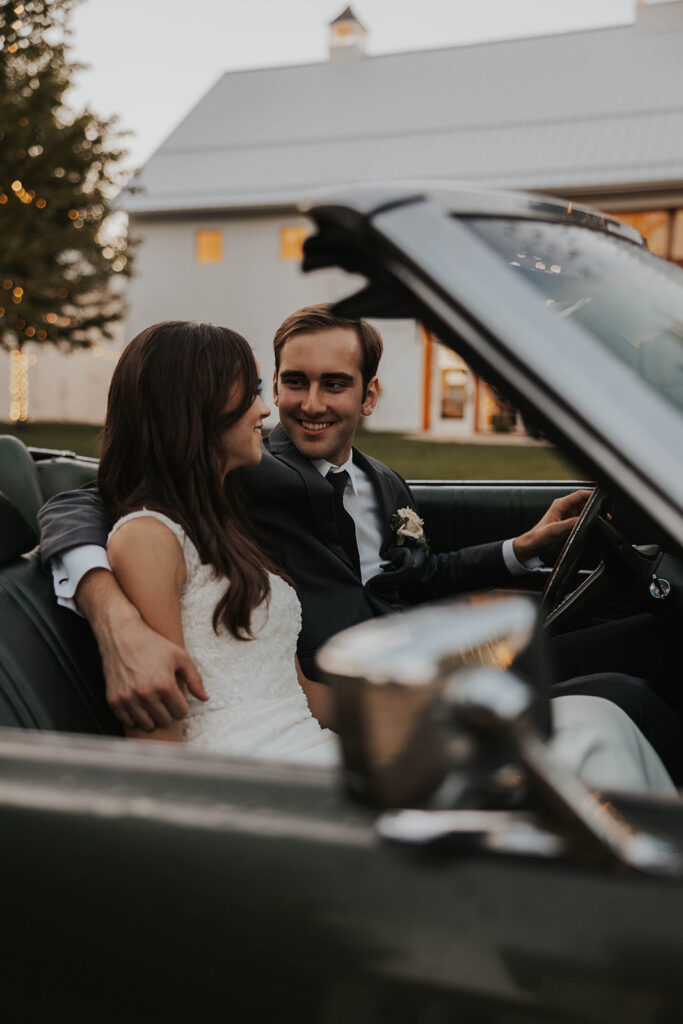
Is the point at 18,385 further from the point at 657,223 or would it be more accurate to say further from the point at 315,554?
the point at 315,554

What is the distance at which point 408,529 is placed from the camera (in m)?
2.77

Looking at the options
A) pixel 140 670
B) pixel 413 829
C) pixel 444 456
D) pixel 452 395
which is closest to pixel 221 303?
pixel 452 395

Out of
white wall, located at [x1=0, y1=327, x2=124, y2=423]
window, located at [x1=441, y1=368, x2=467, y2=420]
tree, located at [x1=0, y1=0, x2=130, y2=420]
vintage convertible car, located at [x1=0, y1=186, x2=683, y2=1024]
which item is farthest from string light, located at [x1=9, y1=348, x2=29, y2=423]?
vintage convertible car, located at [x1=0, y1=186, x2=683, y2=1024]

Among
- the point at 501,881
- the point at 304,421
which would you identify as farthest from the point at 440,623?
the point at 304,421

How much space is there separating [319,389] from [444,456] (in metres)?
11.6

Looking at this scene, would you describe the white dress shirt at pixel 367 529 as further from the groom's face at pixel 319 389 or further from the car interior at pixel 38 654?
the car interior at pixel 38 654

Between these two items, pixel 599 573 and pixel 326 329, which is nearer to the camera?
pixel 599 573

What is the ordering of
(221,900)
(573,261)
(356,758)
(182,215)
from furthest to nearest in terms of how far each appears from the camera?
1. (182,215)
2. (573,261)
3. (221,900)
4. (356,758)

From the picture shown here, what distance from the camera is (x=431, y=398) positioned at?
22188mm

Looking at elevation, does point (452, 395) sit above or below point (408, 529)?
below

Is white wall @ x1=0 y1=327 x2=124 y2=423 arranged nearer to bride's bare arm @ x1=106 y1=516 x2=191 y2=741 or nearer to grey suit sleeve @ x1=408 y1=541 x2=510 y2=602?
grey suit sleeve @ x1=408 y1=541 x2=510 y2=602

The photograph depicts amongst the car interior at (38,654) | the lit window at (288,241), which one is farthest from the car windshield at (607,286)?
the lit window at (288,241)

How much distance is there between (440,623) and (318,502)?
1.73 m

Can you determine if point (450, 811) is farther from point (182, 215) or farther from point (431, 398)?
point (182, 215)
